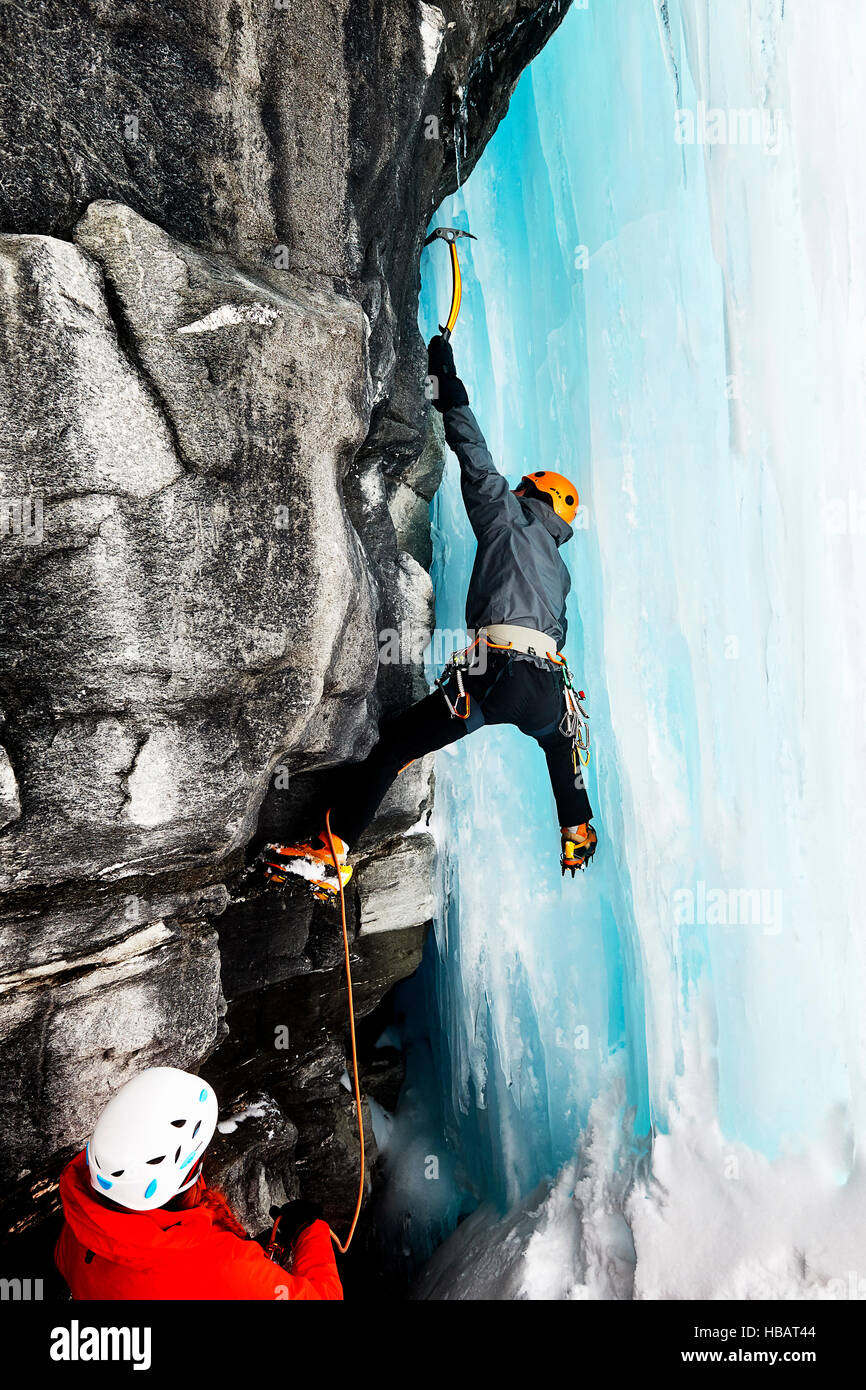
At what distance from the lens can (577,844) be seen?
4.45 m

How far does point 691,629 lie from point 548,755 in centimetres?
96

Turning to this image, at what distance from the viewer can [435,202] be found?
470 centimetres

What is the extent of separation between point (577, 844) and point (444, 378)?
2432mm

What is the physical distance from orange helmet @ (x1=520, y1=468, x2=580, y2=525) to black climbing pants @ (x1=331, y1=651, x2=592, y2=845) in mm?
826

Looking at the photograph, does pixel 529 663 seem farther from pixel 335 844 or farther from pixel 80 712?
pixel 80 712

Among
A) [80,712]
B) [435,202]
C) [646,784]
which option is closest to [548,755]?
[646,784]

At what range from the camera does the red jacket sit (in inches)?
98.7

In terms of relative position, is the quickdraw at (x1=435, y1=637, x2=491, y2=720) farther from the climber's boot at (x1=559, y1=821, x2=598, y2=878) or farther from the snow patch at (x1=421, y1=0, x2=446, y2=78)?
the snow patch at (x1=421, y1=0, x2=446, y2=78)

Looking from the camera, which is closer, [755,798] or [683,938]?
[755,798]

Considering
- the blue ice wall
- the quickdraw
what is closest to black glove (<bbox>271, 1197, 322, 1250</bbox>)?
the blue ice wall

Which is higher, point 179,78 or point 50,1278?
point 179,78

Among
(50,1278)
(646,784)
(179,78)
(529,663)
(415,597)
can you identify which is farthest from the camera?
(415,597)

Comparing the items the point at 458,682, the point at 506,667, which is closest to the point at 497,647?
the point at 506,667

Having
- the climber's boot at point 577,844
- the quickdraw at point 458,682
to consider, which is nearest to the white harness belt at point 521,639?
the quickdraw at point 458,682
